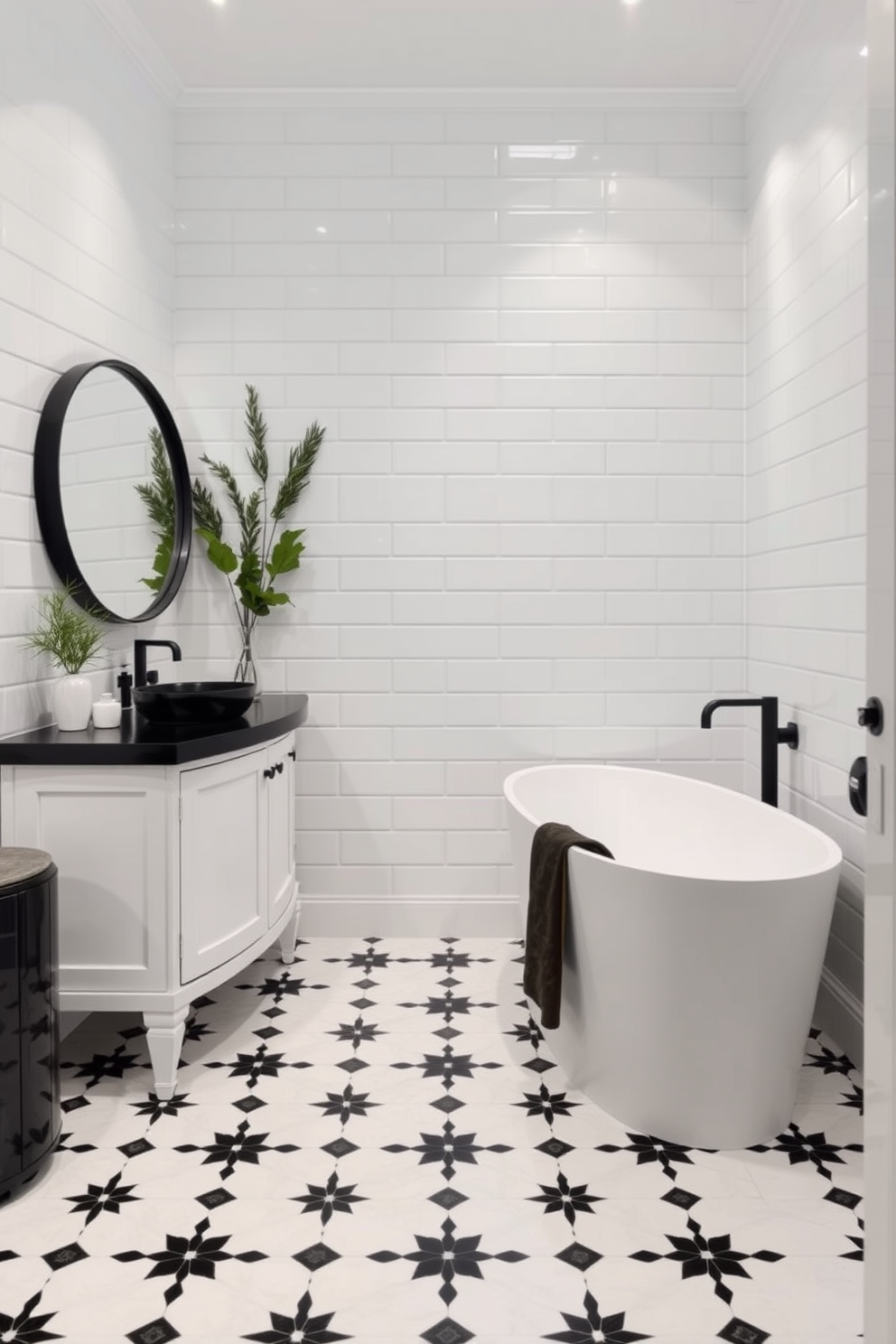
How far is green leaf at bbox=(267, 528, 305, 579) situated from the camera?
12.4 ft

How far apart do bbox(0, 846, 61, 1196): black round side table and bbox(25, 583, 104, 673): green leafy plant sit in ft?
2.39

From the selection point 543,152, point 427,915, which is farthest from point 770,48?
point 427,915

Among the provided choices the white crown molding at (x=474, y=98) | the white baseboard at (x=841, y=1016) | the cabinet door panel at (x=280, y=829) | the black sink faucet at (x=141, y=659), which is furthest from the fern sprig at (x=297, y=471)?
the white baseboard at (x=841, y=1016)

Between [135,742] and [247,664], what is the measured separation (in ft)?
4.19

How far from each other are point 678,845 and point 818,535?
1.15 meters

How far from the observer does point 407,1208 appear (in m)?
2.15

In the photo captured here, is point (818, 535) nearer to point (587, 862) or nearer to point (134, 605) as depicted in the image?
point (587, 862)

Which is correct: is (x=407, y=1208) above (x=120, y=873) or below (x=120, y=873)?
below

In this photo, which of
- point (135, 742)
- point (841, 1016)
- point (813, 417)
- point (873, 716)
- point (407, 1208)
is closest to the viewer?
point (873, 716)

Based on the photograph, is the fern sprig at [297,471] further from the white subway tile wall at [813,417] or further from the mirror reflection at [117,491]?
the white subway tile wall at [813,417]

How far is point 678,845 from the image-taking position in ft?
11.5

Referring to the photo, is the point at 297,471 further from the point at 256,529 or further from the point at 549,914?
the point at 549,914

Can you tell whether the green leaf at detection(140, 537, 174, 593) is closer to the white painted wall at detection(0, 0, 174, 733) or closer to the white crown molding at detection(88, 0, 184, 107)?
the white painted wall at detection(0, 0, 174, 733)

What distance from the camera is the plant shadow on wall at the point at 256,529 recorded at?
3785 millimetres
